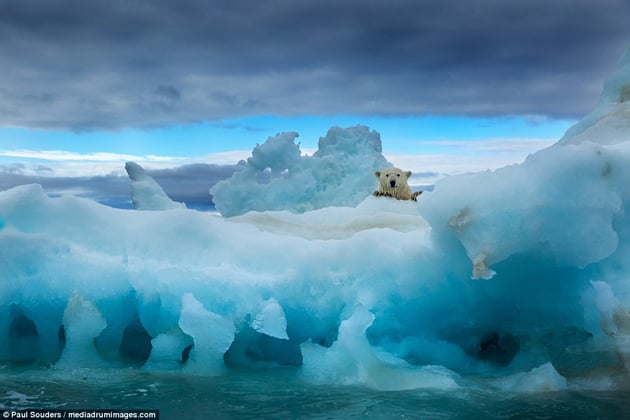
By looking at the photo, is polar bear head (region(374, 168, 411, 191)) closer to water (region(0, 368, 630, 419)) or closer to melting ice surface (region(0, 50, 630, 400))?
melting ice surface (region(0, 50, 630, 400))

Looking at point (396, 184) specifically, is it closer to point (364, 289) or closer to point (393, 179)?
point (393, 179)

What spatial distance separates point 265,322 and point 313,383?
0.75 m

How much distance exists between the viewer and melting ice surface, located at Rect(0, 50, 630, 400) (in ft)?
20.9

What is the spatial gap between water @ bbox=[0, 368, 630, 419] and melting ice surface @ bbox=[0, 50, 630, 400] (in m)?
0.27

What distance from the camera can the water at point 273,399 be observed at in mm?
5625

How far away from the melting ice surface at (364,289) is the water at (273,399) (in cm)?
27

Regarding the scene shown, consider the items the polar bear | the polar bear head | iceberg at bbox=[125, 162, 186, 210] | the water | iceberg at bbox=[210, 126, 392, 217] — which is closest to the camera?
the water

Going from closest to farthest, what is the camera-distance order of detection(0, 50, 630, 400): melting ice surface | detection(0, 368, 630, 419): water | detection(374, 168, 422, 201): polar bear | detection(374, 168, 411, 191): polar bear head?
1. detection(0, 368, 630, 419): water
2. detection(0, 50, 630, 400): melting ice surface
3. detection(374, 168, 422, 201): polar bear
4. detection(374, 168, 411, 191): polar bear head

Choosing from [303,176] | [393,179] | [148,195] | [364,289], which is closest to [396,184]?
[393,179]

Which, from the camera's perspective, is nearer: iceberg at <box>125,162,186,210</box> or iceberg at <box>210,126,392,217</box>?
iceberg at <box>125,162,186,210</box>

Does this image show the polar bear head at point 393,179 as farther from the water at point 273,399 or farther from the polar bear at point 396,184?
the water at point 273,399

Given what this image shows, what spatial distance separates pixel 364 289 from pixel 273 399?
5.29ft

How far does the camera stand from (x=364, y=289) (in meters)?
7.12

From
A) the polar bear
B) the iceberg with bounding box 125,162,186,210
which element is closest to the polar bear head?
the polar bear
